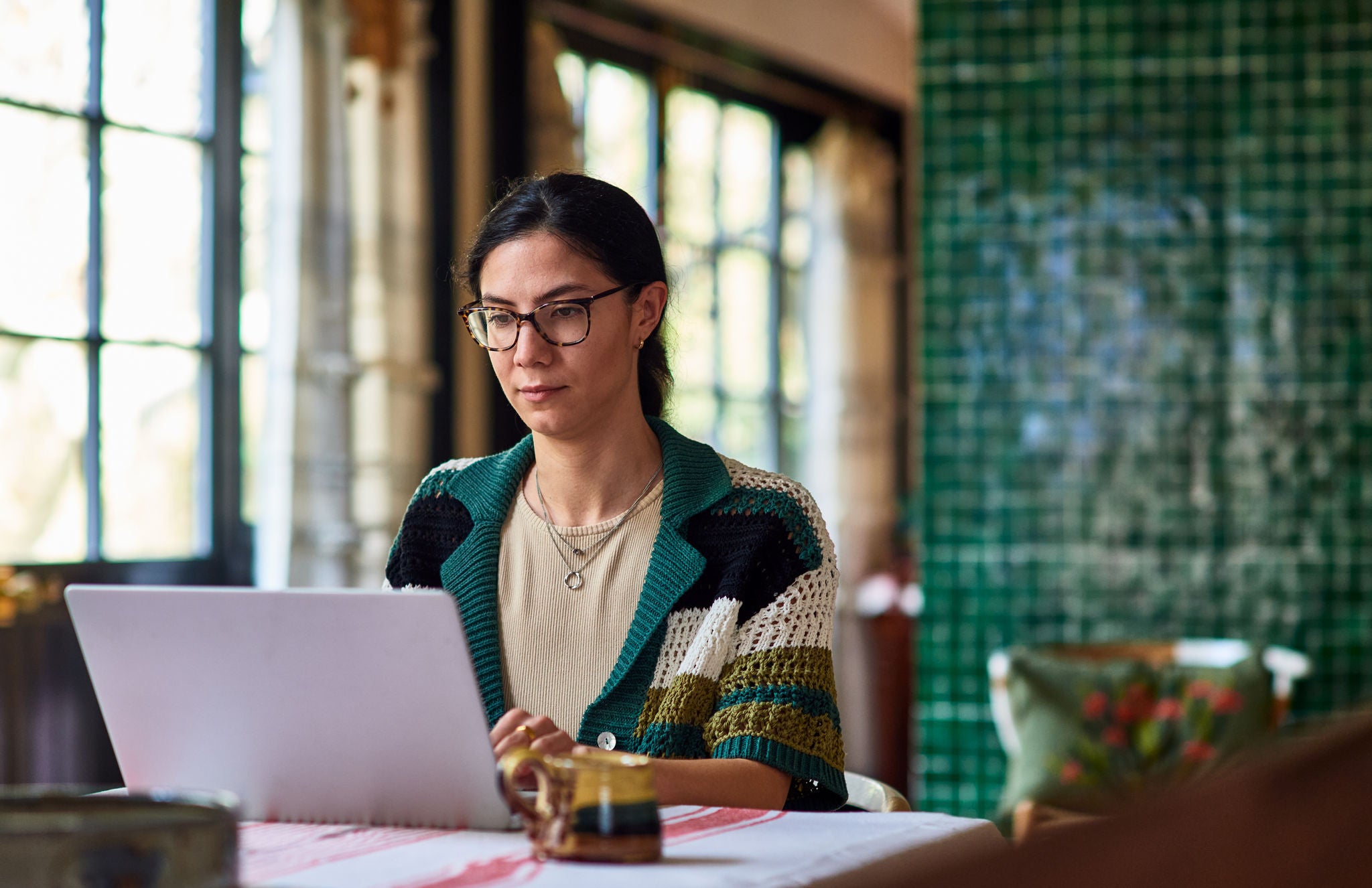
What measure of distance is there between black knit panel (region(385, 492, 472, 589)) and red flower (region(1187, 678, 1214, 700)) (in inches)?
81.9

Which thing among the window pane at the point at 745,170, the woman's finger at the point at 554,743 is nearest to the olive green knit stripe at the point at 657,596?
the woman's finger at the point at 554,743

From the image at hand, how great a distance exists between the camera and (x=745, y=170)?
571cm

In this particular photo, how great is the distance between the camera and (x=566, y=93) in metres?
4.58

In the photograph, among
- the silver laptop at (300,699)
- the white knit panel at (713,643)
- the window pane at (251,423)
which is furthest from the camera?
the window pane at (251,423)

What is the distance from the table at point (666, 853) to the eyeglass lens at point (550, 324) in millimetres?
588

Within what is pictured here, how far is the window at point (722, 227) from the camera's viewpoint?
501 centimetres

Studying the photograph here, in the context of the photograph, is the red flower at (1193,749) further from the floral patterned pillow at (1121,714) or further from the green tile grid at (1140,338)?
the green tile grid at (1140,338)

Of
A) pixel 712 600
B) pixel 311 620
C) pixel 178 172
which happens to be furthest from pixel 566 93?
pixel 311 620

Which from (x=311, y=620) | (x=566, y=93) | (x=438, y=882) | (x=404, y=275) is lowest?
(x=438, y=882)

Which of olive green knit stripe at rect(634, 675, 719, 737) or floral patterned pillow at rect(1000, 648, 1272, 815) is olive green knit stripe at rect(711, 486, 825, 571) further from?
floral patterned pillow at rect(1000, 648, 1272, 815)

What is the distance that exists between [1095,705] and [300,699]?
2.52 metres

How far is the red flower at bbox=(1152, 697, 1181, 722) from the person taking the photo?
10.6 ft

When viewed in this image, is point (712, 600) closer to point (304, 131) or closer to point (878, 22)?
point (304, 131)

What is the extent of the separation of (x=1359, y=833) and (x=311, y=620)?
2.51 ft
